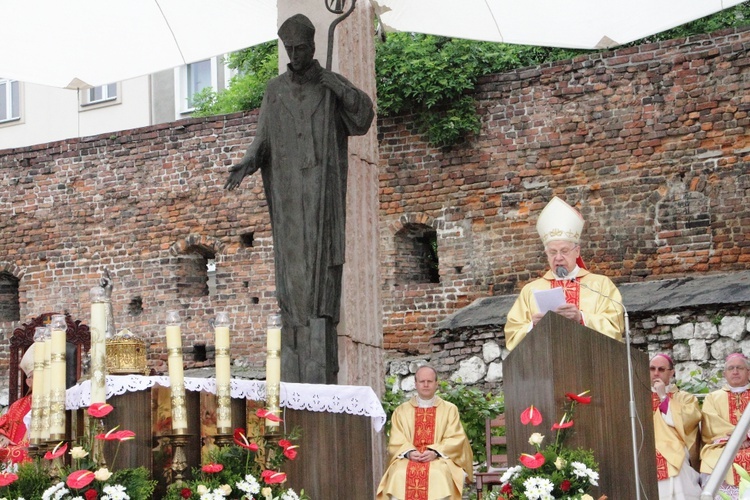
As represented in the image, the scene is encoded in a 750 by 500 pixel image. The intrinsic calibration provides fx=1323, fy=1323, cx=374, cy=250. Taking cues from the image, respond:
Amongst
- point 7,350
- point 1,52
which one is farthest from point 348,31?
point 7,350

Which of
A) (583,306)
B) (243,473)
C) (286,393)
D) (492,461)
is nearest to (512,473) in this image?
(286,393)

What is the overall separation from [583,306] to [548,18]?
4468mm

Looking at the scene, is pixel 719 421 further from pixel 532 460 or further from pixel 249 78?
pixel 249 78

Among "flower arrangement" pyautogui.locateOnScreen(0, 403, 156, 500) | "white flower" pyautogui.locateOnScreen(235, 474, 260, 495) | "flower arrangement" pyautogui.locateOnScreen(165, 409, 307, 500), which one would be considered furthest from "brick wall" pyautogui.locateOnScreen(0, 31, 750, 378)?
"flower arrangement" pyautogui.locateOnScreen(0, 403, 156, 500)

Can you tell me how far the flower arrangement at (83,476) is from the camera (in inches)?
165

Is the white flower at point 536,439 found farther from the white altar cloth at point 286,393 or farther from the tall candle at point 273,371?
the tall candle at point 273,371

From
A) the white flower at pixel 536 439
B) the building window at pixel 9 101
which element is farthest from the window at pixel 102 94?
the white flower at pixel 536 439

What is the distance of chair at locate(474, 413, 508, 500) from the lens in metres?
8.45

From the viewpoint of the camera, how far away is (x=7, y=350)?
656 inches

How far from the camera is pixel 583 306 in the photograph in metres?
7.10

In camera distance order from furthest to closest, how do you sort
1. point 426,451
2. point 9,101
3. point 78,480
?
1. point 9,101
2. point 426,451
3. point 78,480

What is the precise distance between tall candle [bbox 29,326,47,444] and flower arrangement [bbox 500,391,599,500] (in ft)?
6.75

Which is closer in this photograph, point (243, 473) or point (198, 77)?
point (243, 473)

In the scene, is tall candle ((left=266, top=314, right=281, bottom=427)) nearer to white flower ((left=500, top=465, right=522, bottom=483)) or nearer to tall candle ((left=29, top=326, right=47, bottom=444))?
tall candle ((left=29, top=326, right=47, bottom=444))
